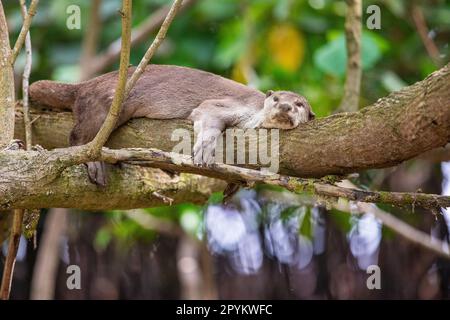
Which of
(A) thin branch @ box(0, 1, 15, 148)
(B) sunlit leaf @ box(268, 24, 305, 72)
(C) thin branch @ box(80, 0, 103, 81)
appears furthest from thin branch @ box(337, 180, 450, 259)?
(A) thin branch @ box(0, 1, 15, 148)

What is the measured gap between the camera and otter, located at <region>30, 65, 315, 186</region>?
5.98m

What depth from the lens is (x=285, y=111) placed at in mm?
5895

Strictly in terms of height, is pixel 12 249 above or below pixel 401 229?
below

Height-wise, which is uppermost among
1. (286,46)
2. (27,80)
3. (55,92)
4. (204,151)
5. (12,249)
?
(286,46)

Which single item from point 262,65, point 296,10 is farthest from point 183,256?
point 296,10

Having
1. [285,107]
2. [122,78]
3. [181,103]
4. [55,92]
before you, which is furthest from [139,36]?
[122,78]

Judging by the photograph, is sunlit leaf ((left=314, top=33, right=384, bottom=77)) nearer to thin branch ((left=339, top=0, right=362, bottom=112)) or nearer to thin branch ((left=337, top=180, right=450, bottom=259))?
thin branch ((left=339, top=0, right=362, bottom=112))

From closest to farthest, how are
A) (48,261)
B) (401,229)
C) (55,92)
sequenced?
(55,92), (401,229), (48,261)

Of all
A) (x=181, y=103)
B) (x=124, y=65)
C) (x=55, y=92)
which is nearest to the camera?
(x=124, y=65)

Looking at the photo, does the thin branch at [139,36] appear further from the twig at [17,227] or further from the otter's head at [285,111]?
the otter's head at [285,111]

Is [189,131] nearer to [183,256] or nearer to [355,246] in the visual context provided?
[355,246]

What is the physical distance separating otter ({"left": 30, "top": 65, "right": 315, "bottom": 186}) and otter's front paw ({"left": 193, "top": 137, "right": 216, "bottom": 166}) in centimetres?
1

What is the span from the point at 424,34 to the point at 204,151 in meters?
4.09

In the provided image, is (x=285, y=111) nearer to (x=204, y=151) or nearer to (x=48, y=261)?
(x=204, y=151)
